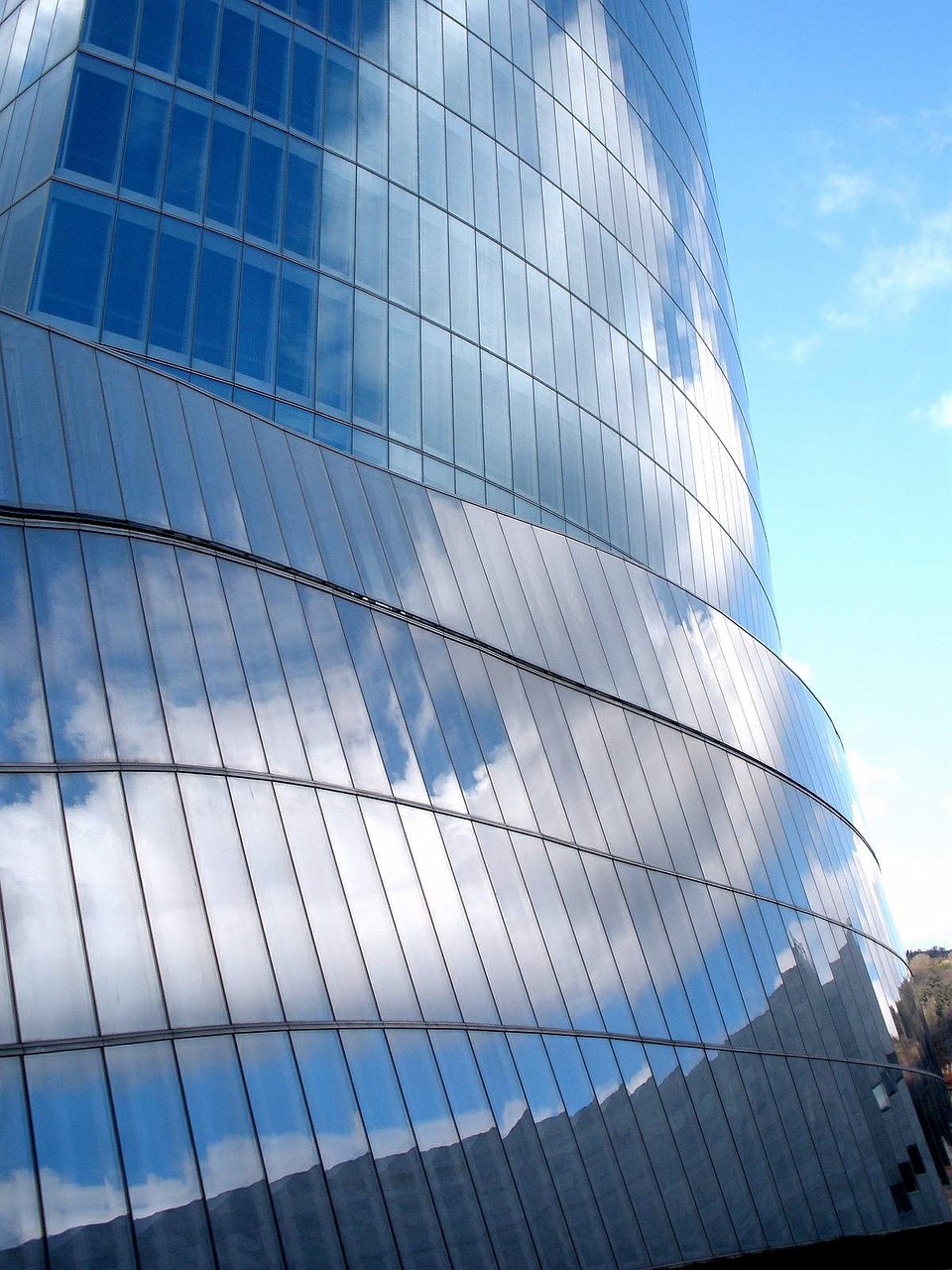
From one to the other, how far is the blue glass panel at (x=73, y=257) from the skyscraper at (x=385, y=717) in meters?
0.08

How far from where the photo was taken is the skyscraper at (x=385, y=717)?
47.0 feet

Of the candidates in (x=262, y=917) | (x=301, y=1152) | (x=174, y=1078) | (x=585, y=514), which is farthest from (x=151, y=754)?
(x=585, y=514)

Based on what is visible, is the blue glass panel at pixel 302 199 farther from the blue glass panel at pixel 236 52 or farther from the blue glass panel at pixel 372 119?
the blue glass panel at pixel 236 52

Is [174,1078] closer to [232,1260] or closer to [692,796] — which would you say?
[232,1260]

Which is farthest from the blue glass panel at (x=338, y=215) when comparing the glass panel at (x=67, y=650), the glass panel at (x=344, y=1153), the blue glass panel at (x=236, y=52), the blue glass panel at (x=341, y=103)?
the glass panel at (x=344, y=1153)

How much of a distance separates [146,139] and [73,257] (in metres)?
3.58

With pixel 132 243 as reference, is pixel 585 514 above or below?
below

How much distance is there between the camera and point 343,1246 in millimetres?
14258

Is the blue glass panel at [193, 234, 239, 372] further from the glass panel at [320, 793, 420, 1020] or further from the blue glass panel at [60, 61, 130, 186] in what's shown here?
the glass panel at [320, 793, 420, 1020]

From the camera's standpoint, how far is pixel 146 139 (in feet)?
82.0

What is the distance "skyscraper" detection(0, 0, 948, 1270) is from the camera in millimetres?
14312

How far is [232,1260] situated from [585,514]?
21.5 m

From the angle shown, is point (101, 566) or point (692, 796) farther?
point (692, 796)

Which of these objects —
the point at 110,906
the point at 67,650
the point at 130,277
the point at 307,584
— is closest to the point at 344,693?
the point at 307,584
